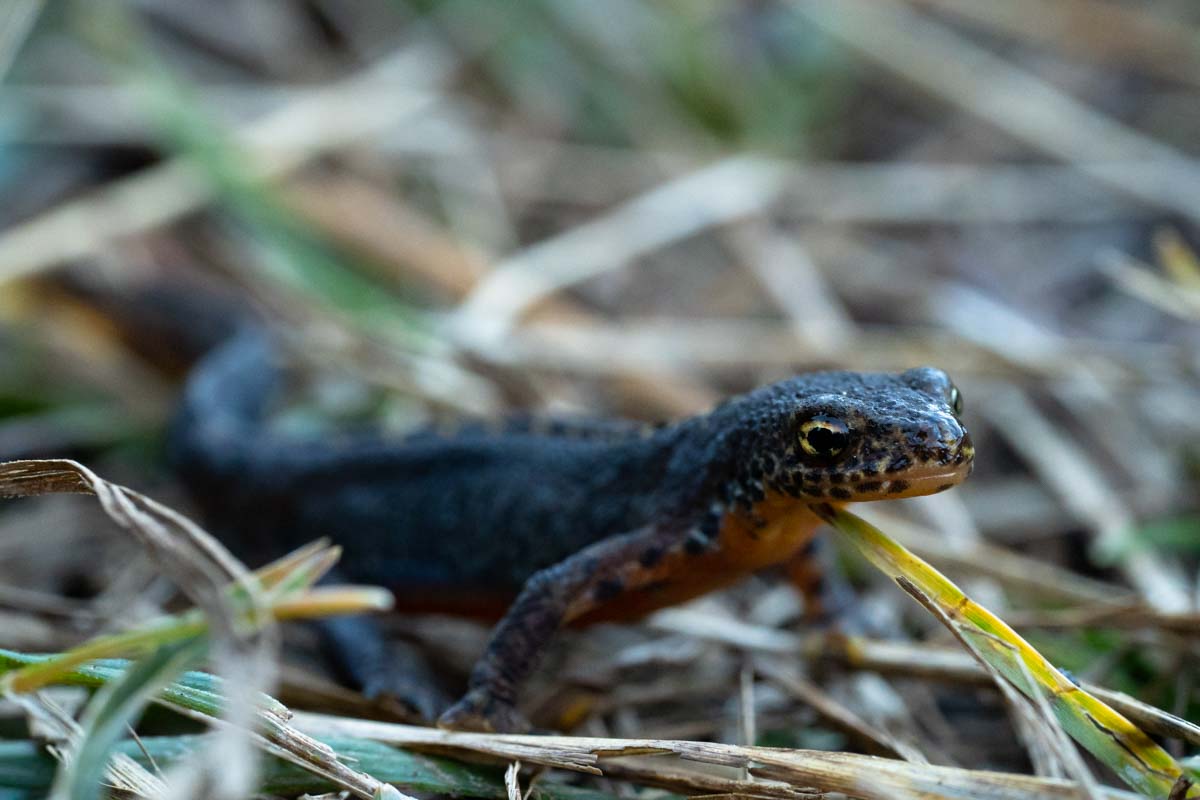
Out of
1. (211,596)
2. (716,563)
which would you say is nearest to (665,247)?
(716,563)

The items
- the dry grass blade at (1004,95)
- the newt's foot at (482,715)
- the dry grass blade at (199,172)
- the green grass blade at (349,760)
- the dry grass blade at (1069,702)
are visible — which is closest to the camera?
the dry grass blade at (1069,702)

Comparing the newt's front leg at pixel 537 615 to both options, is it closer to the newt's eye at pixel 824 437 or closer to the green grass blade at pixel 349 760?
the green grass blade at pixel 349 760

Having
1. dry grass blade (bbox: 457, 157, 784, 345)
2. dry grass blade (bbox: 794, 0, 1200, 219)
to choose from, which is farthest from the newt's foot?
dry grass blade (bbox: 794, 0, 1200, 219)

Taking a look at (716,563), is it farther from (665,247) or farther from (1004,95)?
(1004,95)

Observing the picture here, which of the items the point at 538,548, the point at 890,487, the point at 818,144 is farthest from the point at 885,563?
the point at 818,144

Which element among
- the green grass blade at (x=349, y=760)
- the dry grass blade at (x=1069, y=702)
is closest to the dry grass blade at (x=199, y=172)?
the green grass blade at (x=349, y=760)

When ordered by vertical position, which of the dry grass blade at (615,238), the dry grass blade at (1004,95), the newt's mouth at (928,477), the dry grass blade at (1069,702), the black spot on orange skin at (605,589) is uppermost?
the dry grass blade at (1004,95)

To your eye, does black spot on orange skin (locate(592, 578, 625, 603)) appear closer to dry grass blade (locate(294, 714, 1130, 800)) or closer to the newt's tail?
dry grass blade (locate(294, 714, 1130, 800))
